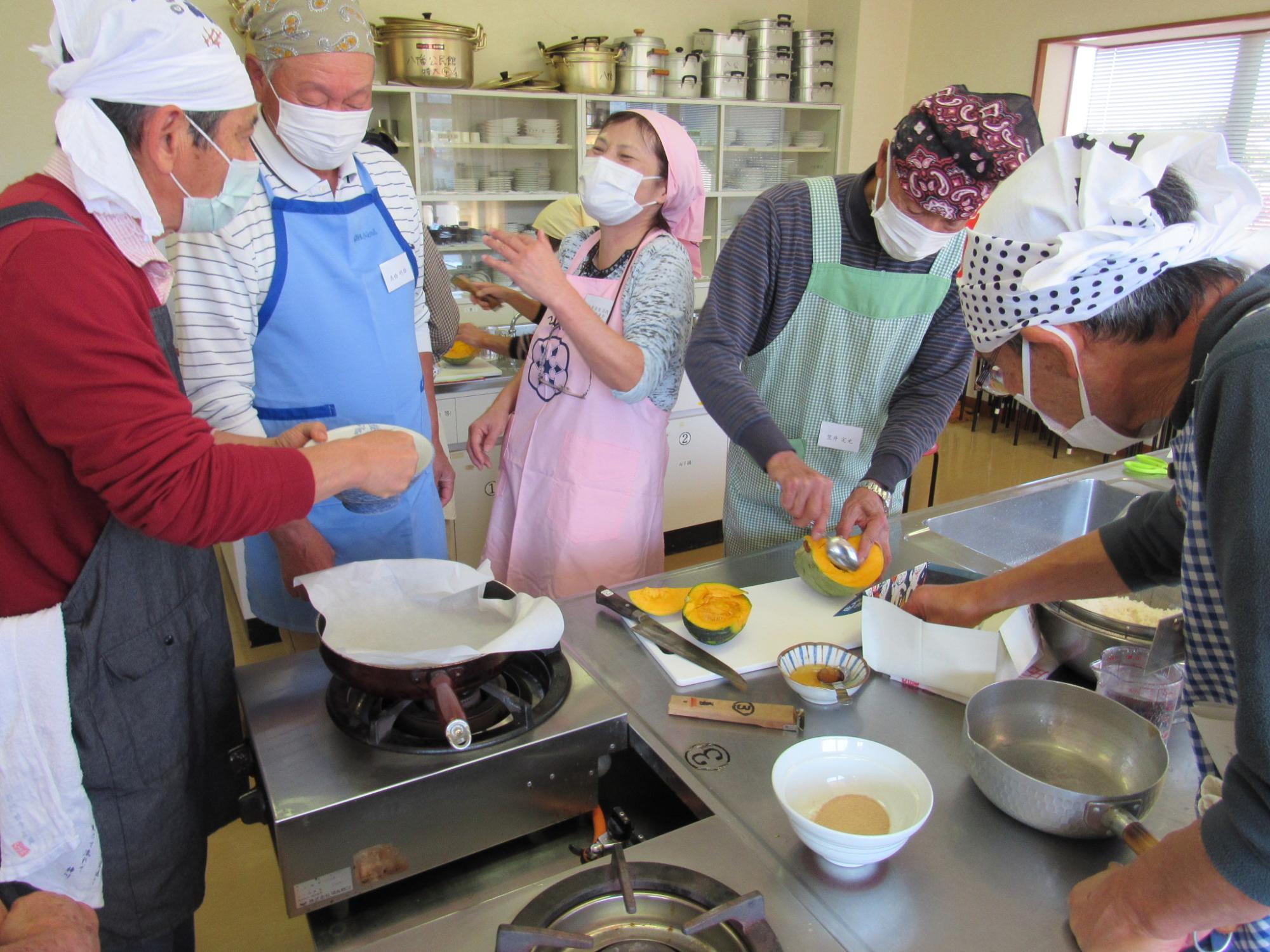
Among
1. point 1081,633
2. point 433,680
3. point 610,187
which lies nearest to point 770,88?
point 610,187

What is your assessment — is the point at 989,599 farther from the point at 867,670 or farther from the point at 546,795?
the point at 546,795

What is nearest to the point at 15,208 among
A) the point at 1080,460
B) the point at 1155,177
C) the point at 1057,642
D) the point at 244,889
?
the point at 1155,177

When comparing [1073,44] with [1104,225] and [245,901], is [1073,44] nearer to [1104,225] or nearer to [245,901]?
[1104,225]

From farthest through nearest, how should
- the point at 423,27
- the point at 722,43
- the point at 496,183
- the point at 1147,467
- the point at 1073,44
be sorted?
the point at 722,43, the point at 1073,44, the point at 496,183, the point at 423,27, the point at 1147,467

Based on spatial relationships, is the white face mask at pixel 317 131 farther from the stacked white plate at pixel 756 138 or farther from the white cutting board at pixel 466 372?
the stacked white plate at pixel 756 138

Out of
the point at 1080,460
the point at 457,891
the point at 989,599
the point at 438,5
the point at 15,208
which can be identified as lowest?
the point at 1080,460

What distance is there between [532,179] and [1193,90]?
3.88 m

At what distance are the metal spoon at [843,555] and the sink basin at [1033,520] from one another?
0.40 meters

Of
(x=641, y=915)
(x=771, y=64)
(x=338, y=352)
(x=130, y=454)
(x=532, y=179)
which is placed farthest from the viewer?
(x=771, y=64)

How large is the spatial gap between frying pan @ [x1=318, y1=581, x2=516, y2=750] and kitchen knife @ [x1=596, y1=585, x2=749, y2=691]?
1.02 feet

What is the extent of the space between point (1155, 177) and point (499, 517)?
1601mm

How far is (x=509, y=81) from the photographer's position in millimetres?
4887

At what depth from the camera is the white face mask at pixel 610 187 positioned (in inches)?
77.4

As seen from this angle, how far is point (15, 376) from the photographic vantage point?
3.08ft
